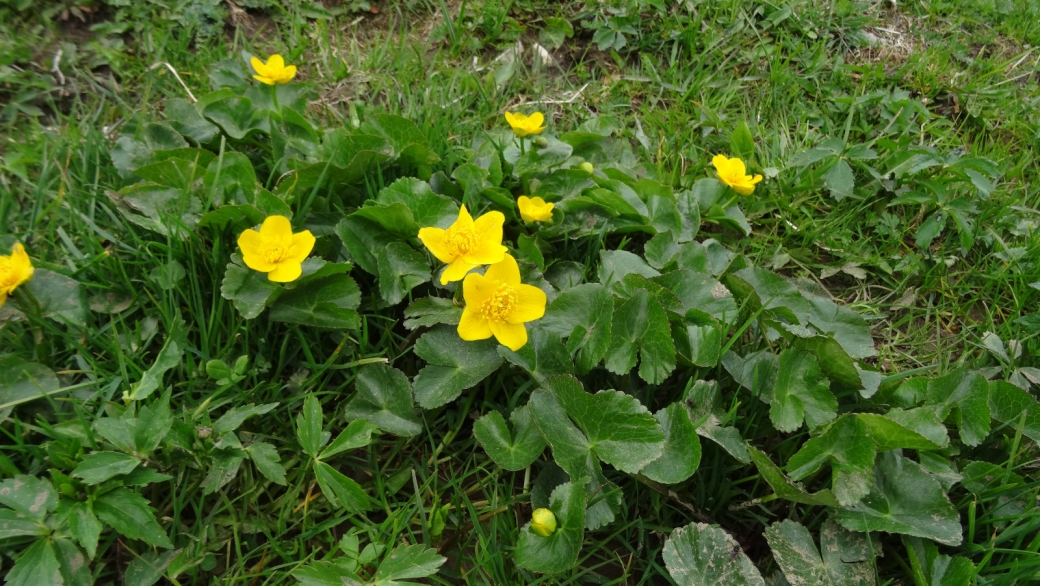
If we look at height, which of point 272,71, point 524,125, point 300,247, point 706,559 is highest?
point 272,71

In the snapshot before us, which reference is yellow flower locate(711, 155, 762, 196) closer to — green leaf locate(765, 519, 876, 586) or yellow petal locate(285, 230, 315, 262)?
green leaf locate(765, 519, 876, 586)

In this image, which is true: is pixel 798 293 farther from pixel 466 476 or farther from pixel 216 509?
pixel 216 509

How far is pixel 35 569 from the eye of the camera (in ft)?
4.65

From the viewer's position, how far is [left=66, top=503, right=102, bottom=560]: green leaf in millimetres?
1423

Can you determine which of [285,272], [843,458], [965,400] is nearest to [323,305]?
[285,272]

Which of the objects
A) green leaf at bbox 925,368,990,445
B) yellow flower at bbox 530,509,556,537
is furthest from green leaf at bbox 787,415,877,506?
yellow flower at bbox 530,509,556,537

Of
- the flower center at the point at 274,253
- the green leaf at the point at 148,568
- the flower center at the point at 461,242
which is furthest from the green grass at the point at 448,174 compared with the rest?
the flower center at the point at 461,242

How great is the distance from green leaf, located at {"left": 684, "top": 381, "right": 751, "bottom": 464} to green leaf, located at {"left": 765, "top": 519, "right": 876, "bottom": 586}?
20cm

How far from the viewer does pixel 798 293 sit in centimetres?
202

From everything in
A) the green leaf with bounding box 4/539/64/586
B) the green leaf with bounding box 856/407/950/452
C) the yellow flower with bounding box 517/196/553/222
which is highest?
the yellow flower with bounding box 517/196/553/222

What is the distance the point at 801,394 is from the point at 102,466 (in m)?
1.81

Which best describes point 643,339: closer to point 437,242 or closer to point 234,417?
point 437,242

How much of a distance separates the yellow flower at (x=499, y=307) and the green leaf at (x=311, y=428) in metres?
0.43

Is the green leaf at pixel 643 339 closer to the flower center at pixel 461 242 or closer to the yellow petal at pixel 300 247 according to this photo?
the flower center at pixel 461 242
